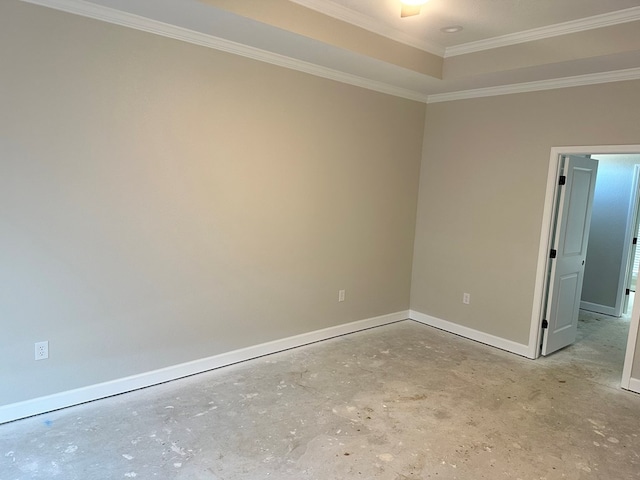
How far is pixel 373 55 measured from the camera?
11.3 feet

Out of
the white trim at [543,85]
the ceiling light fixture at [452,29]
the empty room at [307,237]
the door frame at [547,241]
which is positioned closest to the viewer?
the empty room at [307,237]

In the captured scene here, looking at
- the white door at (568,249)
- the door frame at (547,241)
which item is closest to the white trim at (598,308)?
the white door at (568,249)

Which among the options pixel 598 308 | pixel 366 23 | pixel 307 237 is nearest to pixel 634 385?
pixel 598 308

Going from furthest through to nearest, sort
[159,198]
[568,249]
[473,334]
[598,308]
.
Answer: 1. [598,308]
2. [473,334]
3. [568,249]
4. [159,198]

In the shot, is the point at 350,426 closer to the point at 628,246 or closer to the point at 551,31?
the point at 551,31

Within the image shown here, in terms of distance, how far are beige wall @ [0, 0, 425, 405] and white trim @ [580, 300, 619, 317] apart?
12.4 ft

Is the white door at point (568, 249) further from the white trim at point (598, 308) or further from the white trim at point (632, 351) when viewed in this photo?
the white trim at point (598, 308)

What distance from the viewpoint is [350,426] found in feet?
9.27

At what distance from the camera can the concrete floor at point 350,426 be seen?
94.1 inches

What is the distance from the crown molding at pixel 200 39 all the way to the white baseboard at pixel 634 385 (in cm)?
351

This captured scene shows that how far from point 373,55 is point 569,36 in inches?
59.0

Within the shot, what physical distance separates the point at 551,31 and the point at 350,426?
131 inches

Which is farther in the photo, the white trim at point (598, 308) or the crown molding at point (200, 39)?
the white trim at point (598, 308)

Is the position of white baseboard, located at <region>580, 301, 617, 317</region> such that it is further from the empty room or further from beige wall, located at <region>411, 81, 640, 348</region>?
beige wall, located at <region>411, 81, 640, 348</region>
